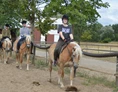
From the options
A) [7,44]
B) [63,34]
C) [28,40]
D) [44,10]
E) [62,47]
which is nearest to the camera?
[62,47]

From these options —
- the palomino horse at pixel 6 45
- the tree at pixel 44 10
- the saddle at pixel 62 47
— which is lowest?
the palomino horse at pixel 6 45

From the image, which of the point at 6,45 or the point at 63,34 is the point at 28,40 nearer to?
the point at 6,45

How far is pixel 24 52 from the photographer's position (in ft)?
44.8

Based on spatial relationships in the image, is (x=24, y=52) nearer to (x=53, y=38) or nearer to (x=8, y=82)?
(x=8, y=82)

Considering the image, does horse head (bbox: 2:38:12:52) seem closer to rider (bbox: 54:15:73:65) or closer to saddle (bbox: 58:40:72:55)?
rider (bbox: 54:15:73:65)

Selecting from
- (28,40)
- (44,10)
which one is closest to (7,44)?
(28,40)

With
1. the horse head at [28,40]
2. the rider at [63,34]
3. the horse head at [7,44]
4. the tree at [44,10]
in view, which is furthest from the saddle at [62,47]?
the tree at [44,10]

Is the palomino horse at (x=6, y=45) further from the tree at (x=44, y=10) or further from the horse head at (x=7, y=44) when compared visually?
→ the tree at (x=44, y=10)

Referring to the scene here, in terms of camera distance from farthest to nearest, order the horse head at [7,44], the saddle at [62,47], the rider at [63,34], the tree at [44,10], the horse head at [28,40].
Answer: the tree at [44,10]
the horse head at [7,44]
the horse head at [28,40]
the rider at [63,34]
the saddle at [62,47]

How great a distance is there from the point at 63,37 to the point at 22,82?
2.18 m

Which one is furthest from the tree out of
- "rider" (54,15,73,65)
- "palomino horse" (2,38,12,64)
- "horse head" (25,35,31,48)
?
"rider" (54,15,73,65)

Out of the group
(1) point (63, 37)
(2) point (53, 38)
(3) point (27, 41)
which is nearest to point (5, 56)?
(3) point (27, 41)

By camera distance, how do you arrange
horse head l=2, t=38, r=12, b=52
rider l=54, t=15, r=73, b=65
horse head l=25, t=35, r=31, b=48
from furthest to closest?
1. horse head l=2, t=38, r=12, b=52
2. horse head l=25, t=35, r=31, b=48
3. rider l=54, t=15, r=73, b=65

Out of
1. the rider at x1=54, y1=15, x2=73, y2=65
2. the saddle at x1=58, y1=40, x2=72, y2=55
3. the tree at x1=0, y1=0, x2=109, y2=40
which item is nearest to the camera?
the saddle at x1=58, y1=40, x2=72, y2=55
